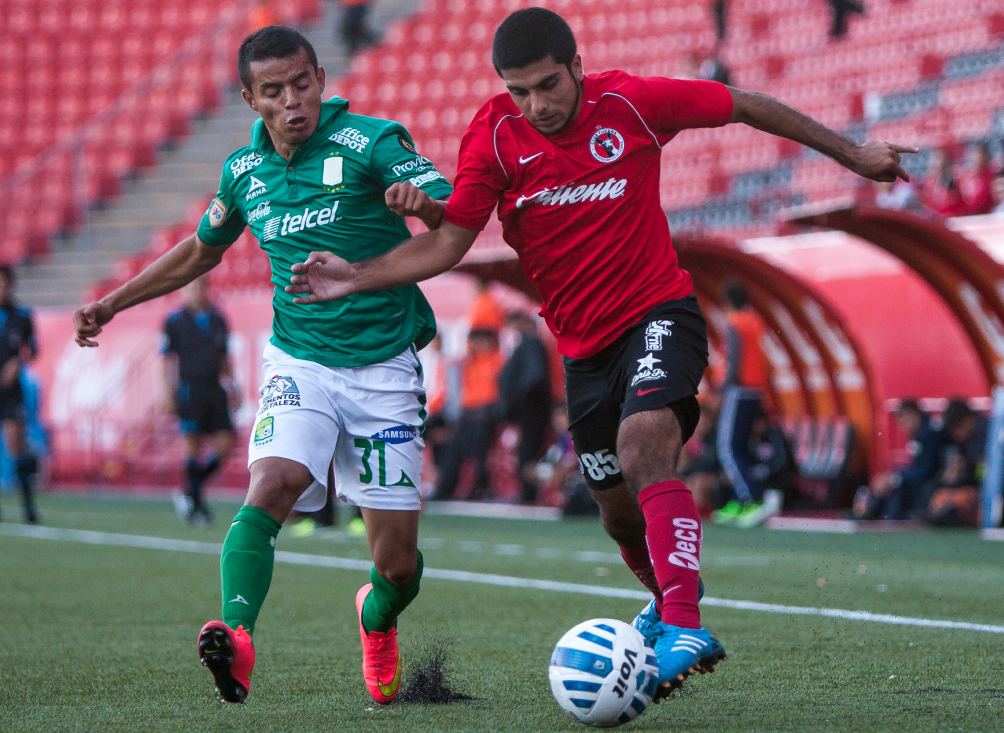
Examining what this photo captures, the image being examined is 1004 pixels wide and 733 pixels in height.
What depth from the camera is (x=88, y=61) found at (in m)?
29.2

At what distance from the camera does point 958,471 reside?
12344mm

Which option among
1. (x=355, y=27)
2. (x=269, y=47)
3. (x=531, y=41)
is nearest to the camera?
(x=531, y=41)

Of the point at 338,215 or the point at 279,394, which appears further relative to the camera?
the point at 338,215

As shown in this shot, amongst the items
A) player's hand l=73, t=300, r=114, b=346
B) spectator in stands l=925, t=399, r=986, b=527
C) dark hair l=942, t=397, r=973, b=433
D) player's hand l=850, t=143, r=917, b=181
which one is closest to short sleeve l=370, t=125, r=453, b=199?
player's hand l=73, t=300, r=114, b=346

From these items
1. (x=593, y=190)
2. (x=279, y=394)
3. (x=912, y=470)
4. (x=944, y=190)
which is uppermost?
(x=944, y=190)

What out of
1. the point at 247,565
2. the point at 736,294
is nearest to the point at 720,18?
the point at 736,294

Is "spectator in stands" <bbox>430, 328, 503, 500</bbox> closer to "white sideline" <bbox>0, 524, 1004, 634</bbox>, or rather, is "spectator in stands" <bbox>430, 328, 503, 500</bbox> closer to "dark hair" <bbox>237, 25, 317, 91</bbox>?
"white sideline" <bbox>0, 524, 1004, 634</bbox>

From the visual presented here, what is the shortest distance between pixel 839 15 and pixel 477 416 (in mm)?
7069

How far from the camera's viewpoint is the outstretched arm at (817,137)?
5004mm

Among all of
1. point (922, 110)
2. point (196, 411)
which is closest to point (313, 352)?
point (196, 411)

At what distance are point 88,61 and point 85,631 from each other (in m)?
23.8

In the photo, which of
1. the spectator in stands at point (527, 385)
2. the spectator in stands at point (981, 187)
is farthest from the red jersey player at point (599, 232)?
the spectator in stands at point (527, 385)

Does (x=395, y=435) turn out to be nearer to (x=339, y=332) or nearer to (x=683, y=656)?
(x=339, y=332)

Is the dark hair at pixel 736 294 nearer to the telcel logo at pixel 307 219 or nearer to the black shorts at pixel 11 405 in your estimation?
the black shorts at pixel 11 405
